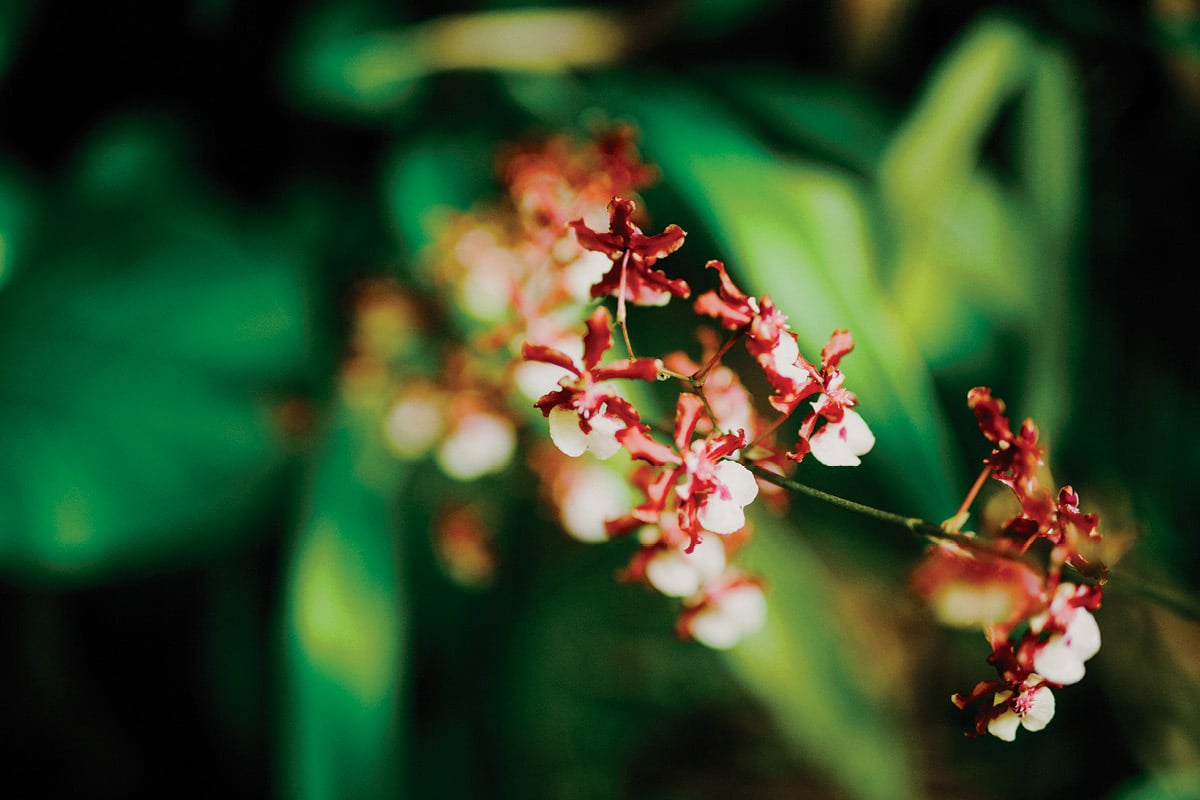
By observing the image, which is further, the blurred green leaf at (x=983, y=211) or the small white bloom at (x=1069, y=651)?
the blurred green leaf at (x=983, y=211)

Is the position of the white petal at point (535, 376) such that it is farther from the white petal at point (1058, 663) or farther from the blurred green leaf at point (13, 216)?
the blurred green leaf at point (13, 216)

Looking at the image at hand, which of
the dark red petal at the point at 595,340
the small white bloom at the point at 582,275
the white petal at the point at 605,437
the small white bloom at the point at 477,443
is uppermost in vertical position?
the dark red petal at the point at 595,340

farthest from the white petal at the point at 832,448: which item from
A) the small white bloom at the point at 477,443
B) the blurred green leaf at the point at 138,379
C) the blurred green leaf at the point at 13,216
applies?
the blurred green leaf at the point at 13,216

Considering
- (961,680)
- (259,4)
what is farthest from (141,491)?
(961,680)

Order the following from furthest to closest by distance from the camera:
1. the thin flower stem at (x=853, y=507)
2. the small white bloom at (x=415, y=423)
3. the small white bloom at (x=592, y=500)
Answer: the small white bloom at (x=415, y=423), the small white bloom at (x=592, y=500), the thin flower stem at (x=853, y=507)

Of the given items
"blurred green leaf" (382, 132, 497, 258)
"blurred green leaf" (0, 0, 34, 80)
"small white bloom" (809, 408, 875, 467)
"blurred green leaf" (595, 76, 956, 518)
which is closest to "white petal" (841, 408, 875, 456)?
"small white bloom" (809, 408, 875, 467)

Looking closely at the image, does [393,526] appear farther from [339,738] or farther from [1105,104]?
[1105,104]

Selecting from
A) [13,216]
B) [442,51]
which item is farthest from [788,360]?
[13,216]

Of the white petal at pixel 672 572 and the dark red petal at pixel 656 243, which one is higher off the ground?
the dark red petal at pixel 656 243
